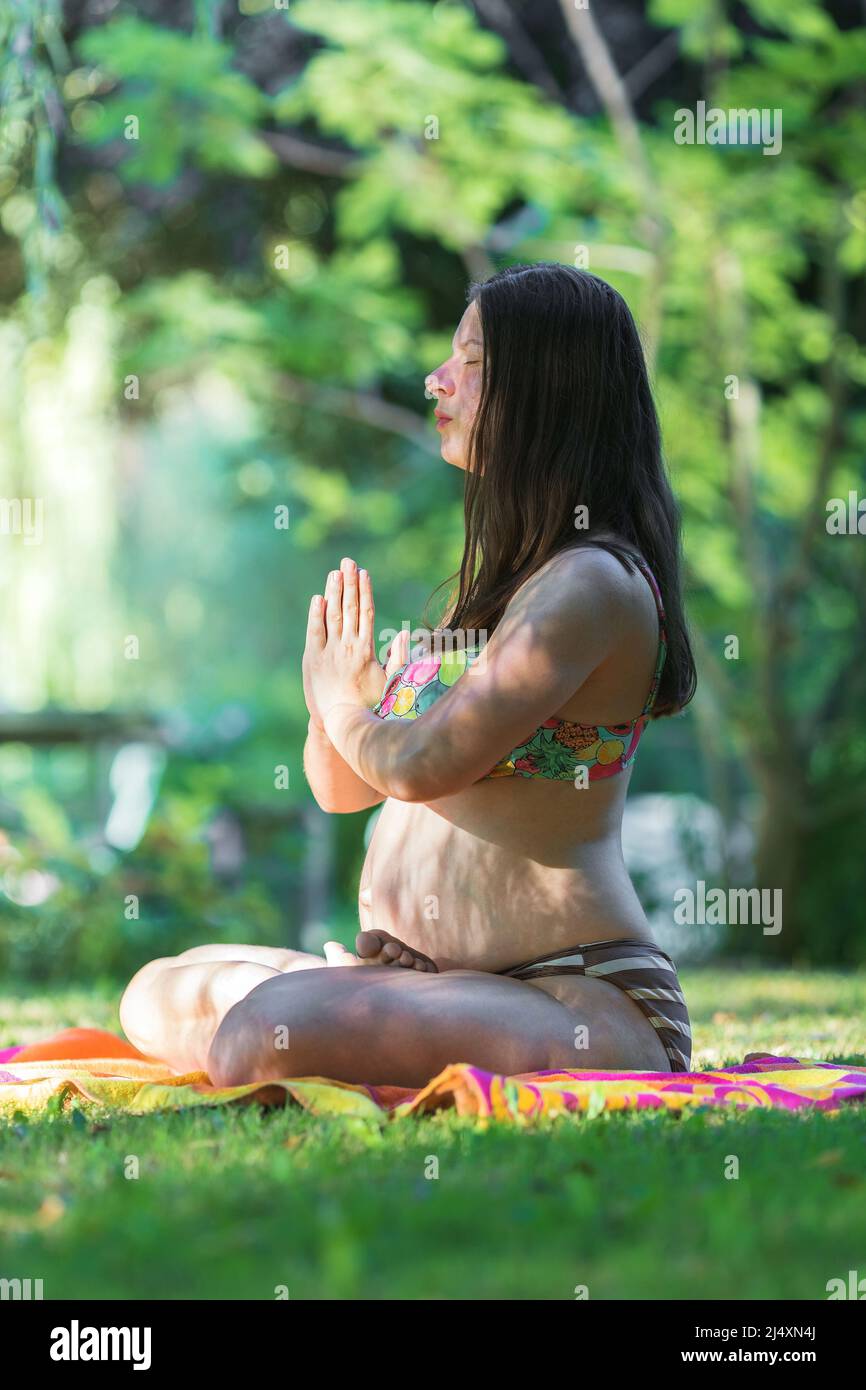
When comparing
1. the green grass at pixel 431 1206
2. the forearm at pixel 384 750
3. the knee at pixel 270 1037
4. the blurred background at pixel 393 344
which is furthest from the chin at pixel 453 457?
the blurred background at pixel 393 344

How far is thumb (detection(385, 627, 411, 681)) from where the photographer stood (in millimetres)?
3359

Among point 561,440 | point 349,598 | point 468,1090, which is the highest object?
Result: point 561,440

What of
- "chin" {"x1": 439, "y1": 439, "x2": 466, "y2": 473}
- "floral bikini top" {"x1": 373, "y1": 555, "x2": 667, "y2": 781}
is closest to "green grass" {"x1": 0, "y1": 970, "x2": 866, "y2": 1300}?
"floral bikini top" {"x1": 373, "y1": 555, "x2": 667, "y2": 781}

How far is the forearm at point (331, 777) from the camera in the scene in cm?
327

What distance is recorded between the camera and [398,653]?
3.38 metres

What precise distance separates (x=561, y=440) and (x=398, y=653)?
2.06 feet

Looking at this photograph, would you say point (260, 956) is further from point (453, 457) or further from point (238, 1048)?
point (453, 457)

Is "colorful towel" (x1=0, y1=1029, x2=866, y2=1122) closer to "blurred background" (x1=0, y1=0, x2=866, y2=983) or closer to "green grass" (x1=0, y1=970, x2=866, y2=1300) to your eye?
"green grass" (x1=0, y1=970, x2=866, y2=1300)

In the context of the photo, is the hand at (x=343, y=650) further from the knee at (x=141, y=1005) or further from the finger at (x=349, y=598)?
the knee at (x=141, y=1005)

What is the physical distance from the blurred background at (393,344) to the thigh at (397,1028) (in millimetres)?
4643

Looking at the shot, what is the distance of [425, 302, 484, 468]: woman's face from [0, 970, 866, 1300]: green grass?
1.35 m

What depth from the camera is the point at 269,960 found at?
3301mm

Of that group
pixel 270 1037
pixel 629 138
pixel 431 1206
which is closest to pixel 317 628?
pixel 270 1037

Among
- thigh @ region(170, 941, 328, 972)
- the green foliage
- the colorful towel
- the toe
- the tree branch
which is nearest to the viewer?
the colorful towel
